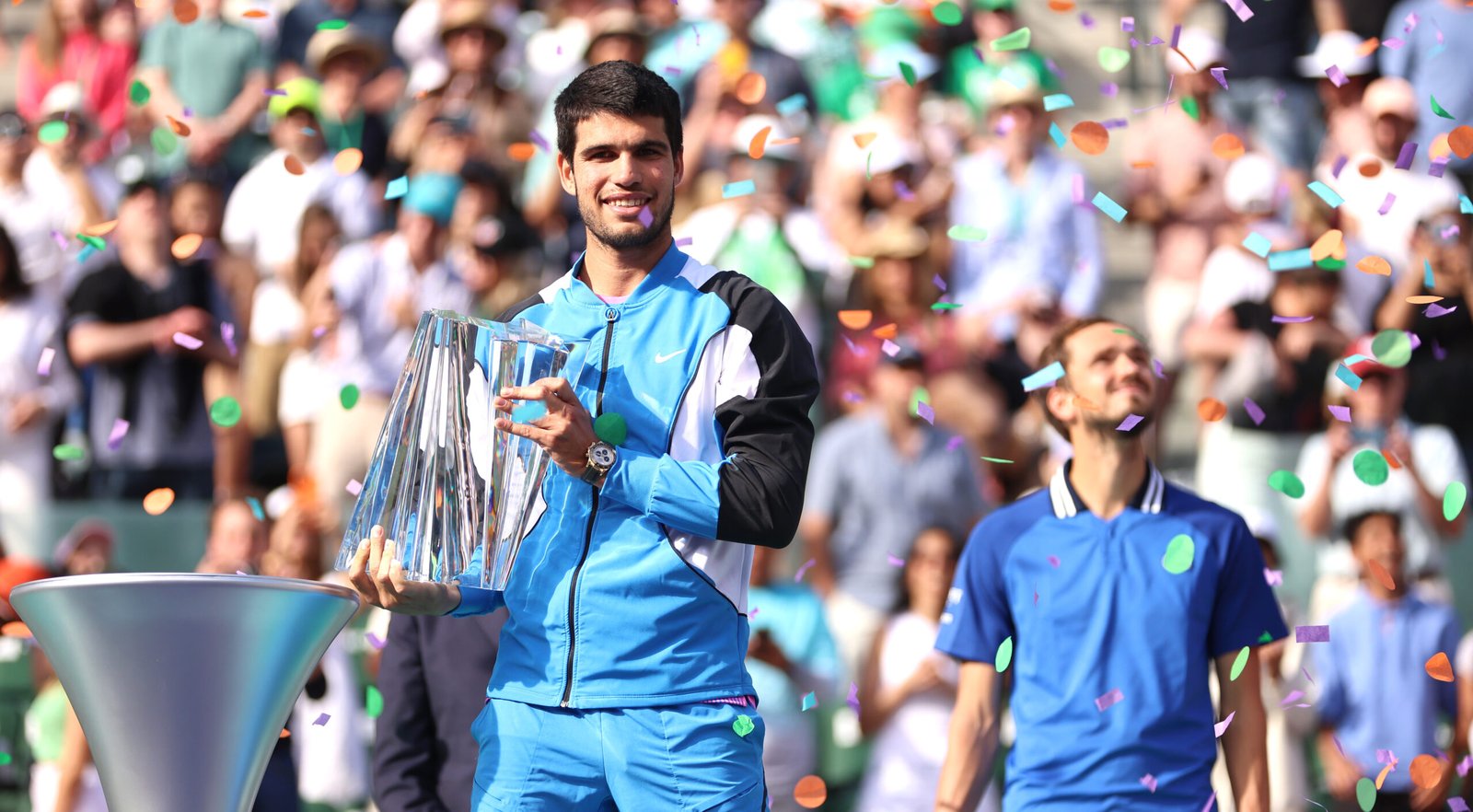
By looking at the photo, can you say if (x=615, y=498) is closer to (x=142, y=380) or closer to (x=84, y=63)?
(x=142, y=380)

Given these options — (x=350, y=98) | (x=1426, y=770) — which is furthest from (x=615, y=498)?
(x=350, y=98)

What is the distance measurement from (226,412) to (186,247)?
1.92ft

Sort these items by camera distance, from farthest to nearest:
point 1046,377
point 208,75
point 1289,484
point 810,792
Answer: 1. point 208,75
2. point 810,792
3. point 1289,484
4. point 1046,377

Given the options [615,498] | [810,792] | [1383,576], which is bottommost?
[810,792]

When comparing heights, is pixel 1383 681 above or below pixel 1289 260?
below

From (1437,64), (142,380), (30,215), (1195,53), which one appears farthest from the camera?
(1437,64)

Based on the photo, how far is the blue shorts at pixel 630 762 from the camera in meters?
3.37

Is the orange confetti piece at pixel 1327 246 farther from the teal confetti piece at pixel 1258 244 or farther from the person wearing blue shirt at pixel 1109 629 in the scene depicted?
the person wearing blue shirt at pixel 1109 629

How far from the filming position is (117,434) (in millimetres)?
7965

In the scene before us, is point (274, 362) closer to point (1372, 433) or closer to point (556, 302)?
point (1372, 433)

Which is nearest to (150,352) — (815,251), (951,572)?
(815,251)

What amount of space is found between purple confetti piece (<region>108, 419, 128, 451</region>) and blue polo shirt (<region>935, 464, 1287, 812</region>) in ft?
13.8

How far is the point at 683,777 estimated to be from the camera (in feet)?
11.0

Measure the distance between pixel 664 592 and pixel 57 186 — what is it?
6.06 m
